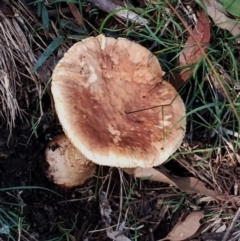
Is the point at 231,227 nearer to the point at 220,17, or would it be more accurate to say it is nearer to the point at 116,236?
the point at 116,236

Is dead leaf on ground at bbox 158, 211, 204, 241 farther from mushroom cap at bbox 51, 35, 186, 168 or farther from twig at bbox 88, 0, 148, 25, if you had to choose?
twig at bbox 88, 0, 148, 25

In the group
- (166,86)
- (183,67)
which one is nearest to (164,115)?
(166,86)

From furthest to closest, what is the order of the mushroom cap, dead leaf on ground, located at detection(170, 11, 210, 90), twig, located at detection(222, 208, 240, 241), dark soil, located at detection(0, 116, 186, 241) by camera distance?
twig, located at detection(222, 208, 240, 241) → dead leaf on ground, located at detection(170, 11, 210, 90) → dark soil, located at detection(0, 116, 186, 241) → the mushroom cap

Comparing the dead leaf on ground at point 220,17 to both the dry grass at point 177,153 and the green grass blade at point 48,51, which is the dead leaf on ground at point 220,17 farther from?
the green grass blade at point 48,51

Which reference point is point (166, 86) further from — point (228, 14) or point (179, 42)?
point (228, 14)

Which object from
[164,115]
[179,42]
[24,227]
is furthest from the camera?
[179,42]

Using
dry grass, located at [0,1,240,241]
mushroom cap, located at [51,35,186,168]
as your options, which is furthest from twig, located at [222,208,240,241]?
mushroom cap, located at [51,35,186,168]
